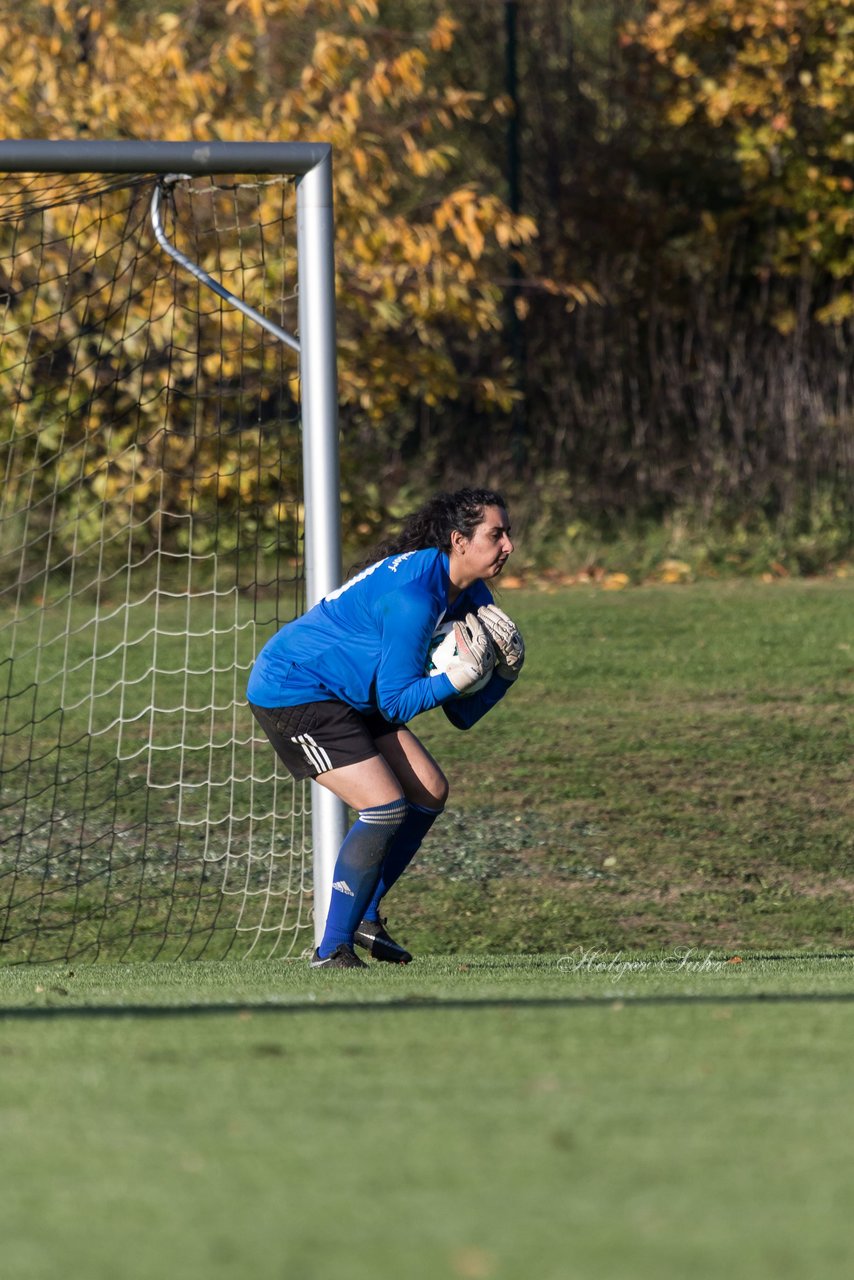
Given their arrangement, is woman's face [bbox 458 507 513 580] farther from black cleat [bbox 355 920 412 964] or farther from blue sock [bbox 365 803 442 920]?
black cleat [bbox 355 920 412 964]

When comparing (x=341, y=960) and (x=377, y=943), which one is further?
(x=377, y=943)

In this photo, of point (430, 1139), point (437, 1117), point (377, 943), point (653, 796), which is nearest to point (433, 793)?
point (377, 943)

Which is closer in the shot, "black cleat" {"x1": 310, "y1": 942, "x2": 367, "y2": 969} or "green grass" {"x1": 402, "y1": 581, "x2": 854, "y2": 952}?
"black cleat" {"x1": 310, "y1": 942, "x2": 367, "y2": 969}

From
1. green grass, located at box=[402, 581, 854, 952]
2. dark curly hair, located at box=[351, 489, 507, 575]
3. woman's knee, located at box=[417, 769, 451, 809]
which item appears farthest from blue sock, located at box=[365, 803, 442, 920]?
green grass, located at box=[402, 581, 854, 952]

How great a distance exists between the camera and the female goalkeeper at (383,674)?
239 inches

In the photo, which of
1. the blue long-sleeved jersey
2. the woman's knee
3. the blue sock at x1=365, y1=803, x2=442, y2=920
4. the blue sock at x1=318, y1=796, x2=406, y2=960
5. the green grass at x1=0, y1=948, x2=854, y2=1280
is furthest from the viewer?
the blue sock at x1=365, y1=803, x2=442, y2=920

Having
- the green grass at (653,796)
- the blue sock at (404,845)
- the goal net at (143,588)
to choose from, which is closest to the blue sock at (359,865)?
the blue sock at (404,845)

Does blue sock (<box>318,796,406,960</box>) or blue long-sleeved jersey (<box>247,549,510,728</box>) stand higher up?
blue long-sleeved jersey (<box>247,549,510,728</box>)

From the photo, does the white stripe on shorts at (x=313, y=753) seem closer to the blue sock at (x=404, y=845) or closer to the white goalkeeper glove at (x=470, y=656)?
the blue sock at (x=404, y=845)

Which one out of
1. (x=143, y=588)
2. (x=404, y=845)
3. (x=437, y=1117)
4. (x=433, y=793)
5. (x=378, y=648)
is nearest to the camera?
(x=437, y=1117)

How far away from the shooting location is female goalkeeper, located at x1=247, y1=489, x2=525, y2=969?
19.9 ft

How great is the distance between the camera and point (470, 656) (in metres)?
6.08

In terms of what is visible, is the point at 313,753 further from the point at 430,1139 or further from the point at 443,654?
the point at 430,1139

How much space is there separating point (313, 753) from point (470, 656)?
647 millimetres
